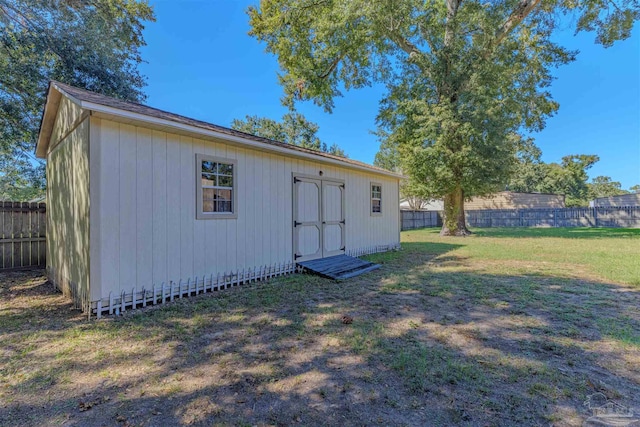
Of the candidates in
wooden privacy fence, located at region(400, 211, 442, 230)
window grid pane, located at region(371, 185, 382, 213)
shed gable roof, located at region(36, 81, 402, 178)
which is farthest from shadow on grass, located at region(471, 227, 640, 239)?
shed gable roof, located at region(36, 81, 402, 178)

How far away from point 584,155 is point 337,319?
1776 inches

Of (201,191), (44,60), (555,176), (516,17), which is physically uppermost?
(516,17)

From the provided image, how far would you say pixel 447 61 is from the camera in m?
14.0

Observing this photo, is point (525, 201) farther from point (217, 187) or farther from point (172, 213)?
point (172, 213)

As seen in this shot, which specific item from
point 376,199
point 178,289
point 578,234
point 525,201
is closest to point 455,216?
point 578,234

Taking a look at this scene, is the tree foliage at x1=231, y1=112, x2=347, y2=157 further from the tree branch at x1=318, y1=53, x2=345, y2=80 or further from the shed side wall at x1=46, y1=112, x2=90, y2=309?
the shed side wall at x1=46, y1=112, x2=90, y2=309

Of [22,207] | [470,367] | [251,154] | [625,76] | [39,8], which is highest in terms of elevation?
[625,76]

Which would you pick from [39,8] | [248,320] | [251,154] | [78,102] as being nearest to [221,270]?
[248,320]

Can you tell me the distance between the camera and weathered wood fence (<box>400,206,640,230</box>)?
20438 mm

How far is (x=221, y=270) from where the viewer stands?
550cm

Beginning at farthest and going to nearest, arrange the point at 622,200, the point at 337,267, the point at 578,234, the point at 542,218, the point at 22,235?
the point at 622,200 → the point at 542,218 → the point at 578,234 → the point at 22,235 → the point at 337,267

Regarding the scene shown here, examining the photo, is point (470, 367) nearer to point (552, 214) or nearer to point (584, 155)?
point (552, 214)

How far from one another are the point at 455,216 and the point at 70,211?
52.9 ft

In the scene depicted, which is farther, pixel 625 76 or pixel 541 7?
pixel 625 76
